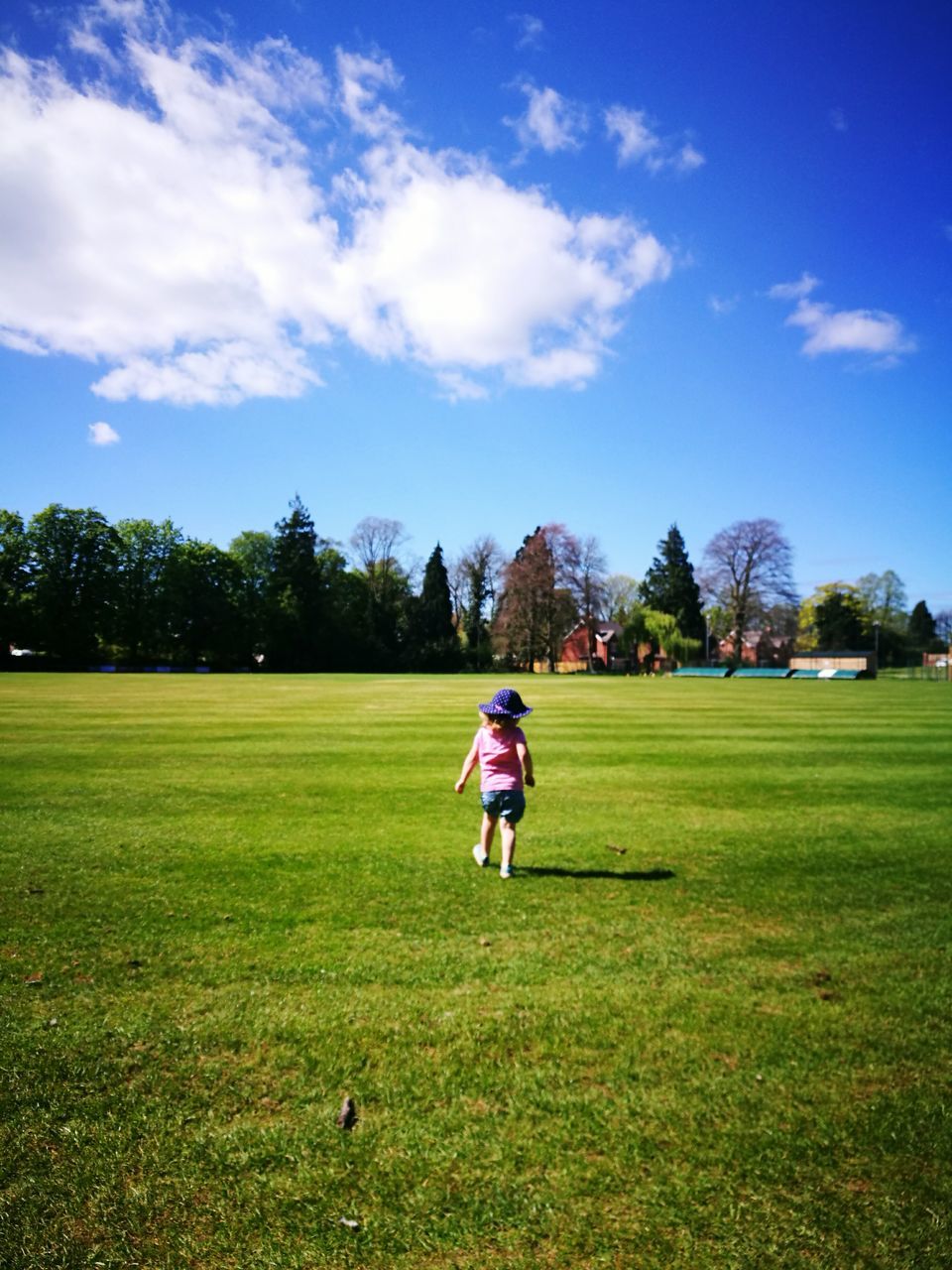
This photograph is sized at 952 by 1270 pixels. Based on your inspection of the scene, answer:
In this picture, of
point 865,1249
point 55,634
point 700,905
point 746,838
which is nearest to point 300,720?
point 746,838

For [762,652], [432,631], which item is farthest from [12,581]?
[762,652]

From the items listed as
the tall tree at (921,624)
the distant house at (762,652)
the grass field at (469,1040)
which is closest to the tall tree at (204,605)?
the distant house at (762,652)

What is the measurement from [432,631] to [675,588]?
1375 inches

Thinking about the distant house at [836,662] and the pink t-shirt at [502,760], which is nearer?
the pink t-shirt at [502,760]

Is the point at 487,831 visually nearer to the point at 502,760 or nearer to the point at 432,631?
the point at 502,760

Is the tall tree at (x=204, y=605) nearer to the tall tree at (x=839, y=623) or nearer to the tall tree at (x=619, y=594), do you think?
the tall tree at (x=619, y=594)

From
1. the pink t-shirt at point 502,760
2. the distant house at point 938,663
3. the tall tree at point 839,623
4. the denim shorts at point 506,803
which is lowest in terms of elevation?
the distant house at point 938,663

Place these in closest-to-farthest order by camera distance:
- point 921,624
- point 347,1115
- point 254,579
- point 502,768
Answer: point 347,1115
point 502,768
point 254,579
point 921,624

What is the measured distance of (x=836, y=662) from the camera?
78.7 meters

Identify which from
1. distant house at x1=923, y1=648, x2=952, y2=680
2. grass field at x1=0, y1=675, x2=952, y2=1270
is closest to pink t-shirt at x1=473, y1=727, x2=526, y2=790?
grass field at x1=0, y1=675, x2=952, y2=1270

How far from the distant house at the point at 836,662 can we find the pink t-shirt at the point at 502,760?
259 ft

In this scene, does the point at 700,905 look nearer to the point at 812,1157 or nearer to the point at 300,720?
the point at 812,1157

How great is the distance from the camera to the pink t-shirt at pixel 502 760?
7719 mm

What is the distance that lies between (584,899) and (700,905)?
107cm
